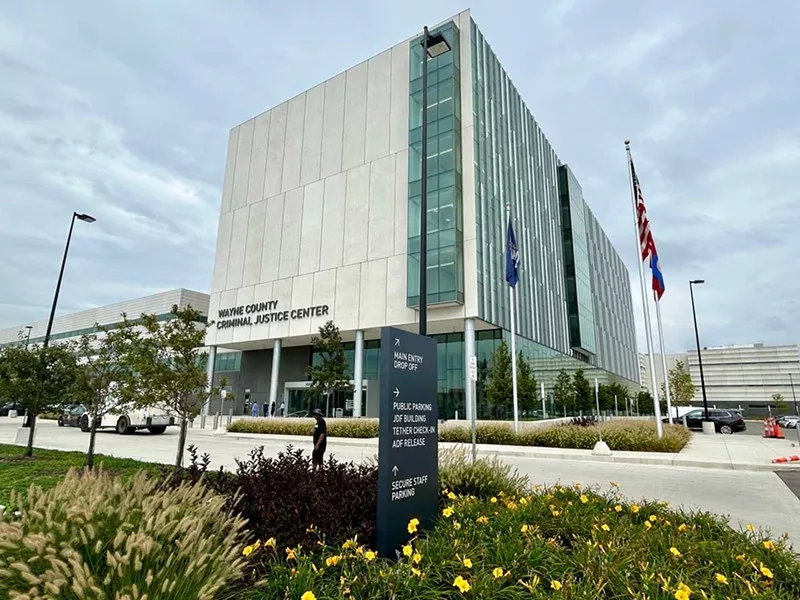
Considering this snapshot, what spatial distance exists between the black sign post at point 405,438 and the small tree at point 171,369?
6.28m

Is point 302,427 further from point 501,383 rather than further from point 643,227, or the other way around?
point 643,227

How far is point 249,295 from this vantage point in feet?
143

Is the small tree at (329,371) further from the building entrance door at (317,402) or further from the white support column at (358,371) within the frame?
the building entrance door at (317,402)

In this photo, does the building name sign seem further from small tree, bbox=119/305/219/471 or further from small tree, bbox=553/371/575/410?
small tree, bbox=119/305/219/471

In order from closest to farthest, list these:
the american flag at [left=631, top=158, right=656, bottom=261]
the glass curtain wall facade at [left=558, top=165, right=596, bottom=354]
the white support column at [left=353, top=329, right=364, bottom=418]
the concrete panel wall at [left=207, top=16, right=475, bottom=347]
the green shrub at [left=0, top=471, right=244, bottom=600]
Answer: the green shrub at [left=0, top=471, right=244, bottom=600] → the american flag at [left=631, top=158, right=656, bottom=261] → the concrete panel wall at [left=207, top=16, right=475, bottom=347] → the white support column at [left=353, top=329, right=364, bottom=418] → the glass curtain wall facade at [left=558, top=165, right=596, bottom=354]

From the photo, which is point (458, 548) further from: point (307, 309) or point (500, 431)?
point (307, 309)

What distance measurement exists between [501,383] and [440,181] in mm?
14566

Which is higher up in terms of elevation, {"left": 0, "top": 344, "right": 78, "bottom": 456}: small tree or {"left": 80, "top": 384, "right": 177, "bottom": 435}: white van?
{"left": 0, "top": 344, "right": 78, "bottom": 456}: small tree

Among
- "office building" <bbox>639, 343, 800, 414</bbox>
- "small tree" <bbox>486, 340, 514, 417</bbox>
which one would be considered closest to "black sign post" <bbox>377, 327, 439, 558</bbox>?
"small tree" <bbox>486, 340, 514, 417</bbox>

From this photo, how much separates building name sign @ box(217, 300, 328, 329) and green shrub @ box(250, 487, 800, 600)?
33619 mm

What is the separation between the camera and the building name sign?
38.9m

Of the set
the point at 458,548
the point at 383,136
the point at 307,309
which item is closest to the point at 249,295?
the point at 307,309

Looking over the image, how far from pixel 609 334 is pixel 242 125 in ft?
192

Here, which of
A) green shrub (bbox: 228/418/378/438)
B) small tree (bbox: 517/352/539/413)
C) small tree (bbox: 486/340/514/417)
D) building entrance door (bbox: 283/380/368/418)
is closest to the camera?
green shrub (bbox: 228/418/378/438)
